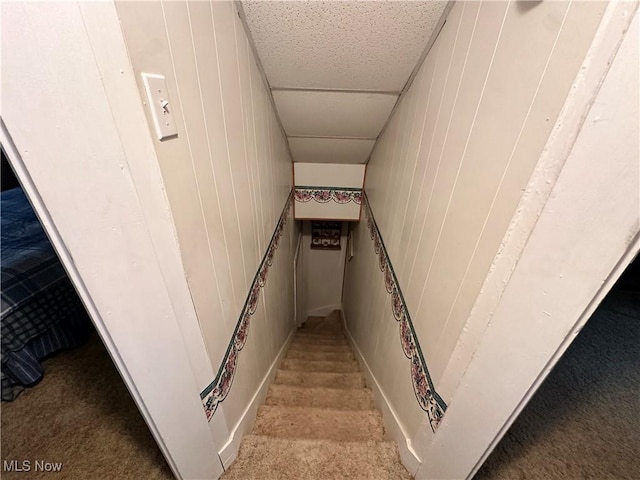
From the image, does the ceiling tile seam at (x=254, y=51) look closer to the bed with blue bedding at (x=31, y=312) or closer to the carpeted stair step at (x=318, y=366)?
the bed with blue bedding at (x=31, y=312)

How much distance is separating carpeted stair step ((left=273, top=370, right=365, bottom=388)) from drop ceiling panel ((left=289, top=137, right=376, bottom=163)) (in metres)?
1.70

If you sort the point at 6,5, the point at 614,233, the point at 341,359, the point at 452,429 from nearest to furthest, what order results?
the point at 6,5 < the point at 614,233 < the point at 452,429 < the point at 341,359

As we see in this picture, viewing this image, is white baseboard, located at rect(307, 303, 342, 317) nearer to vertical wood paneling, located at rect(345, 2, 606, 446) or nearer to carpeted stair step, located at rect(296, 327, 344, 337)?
carpeted stair step, located at rect(296, 327, 344, 337)

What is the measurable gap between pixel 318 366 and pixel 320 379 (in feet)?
1.11

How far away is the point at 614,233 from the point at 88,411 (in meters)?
2.03

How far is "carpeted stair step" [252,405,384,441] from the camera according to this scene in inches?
53.4

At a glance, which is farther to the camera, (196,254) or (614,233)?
(196,254)

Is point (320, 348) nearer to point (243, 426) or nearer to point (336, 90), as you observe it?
point (243, 426)

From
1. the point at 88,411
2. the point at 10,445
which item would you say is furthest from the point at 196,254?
the point at 10,445

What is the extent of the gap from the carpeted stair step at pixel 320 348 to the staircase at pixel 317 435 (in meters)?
0.60

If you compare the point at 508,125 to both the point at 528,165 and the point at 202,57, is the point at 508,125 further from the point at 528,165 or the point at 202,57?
the point at 202,57

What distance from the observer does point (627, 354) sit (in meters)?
1.71

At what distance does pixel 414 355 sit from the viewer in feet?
3.41

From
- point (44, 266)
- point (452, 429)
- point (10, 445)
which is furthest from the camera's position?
point (44, 266)
